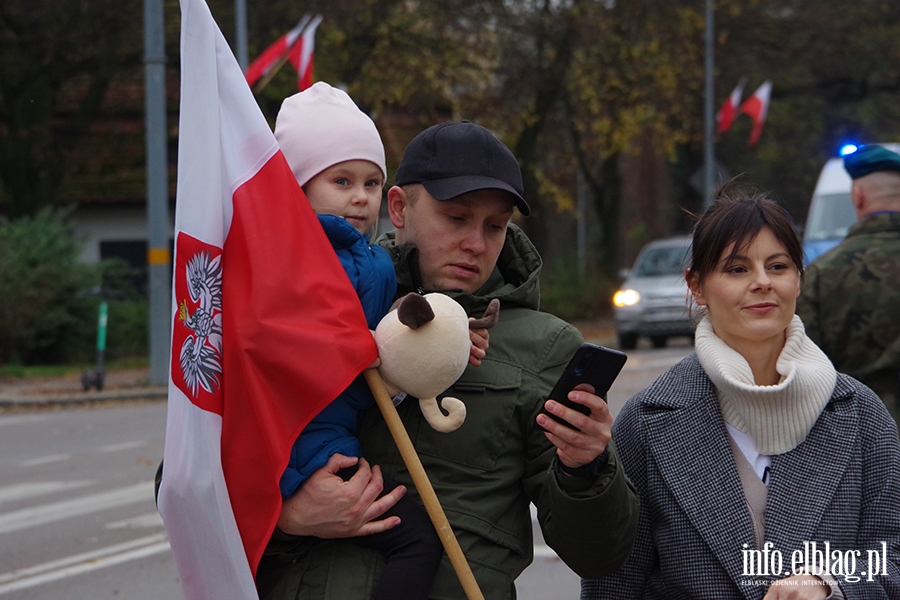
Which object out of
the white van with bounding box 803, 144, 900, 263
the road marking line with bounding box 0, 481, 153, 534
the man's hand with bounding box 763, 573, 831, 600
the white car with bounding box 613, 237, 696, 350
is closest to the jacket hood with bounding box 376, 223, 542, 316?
the man's hand with bounding box 763, 573, 831, 600

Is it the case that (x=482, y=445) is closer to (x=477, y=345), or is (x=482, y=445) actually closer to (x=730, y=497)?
(x=477, y=345)

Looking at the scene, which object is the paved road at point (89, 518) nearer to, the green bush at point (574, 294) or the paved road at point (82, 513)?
the paved road at point (82, 513)

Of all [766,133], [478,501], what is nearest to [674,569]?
[478,501]

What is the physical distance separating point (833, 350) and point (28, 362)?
18.1 m

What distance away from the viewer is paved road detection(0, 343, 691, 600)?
21.8ft

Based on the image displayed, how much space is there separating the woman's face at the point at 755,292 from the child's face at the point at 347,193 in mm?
853

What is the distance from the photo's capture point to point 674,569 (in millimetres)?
2779

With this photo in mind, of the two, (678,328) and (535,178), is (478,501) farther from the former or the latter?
(535,178)

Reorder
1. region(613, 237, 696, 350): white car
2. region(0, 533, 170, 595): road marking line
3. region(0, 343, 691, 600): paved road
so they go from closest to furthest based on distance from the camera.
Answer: region(0, 343, 691, 600): paved road → region(0, 533, 170, 595): road marking line → region(613, 237, 696, 350): white car

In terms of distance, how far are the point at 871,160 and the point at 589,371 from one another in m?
2.60

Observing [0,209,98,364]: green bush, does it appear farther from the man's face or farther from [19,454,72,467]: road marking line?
the man's face

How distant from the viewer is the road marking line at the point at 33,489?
30.5 ft

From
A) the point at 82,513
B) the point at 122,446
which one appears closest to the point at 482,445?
the point at 82,513

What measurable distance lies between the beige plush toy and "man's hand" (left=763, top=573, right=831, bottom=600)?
76 cm
